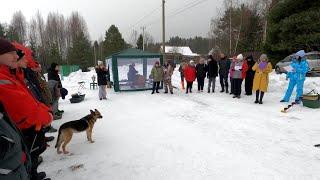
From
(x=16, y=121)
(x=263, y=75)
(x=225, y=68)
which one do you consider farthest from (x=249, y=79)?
(x=16, y=121)

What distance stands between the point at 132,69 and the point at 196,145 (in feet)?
33.8

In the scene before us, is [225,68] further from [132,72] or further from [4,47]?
[4,47]

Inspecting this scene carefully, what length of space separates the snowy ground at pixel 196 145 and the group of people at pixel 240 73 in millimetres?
937

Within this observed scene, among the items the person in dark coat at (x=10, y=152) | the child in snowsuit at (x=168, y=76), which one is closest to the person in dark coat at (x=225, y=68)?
the child in snowsuit at (x=168, y=76)

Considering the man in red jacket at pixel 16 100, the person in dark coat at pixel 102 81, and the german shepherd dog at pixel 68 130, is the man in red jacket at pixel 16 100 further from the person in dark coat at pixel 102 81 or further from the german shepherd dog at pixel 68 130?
the person in dark coat at pixel 102 81

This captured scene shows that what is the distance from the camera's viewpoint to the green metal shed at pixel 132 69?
15757 mm

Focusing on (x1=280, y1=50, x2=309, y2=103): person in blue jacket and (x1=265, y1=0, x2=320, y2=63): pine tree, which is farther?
(x1=265, y1=0, x2=320, y2=63): pine tree

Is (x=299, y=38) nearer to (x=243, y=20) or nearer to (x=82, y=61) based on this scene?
(x=243, y=20)

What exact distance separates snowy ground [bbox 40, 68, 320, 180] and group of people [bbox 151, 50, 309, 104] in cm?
94

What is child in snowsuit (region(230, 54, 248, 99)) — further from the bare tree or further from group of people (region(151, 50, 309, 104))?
the bare tree

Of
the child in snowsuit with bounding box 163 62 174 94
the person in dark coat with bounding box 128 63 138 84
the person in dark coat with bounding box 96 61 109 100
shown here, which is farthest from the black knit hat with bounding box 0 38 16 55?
the person in dark coat with bounding box 128 63 138 84

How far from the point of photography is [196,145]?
6160 millimetres

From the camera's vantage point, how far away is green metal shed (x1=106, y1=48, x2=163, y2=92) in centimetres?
1576

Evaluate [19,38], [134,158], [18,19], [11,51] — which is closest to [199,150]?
[134,158]
